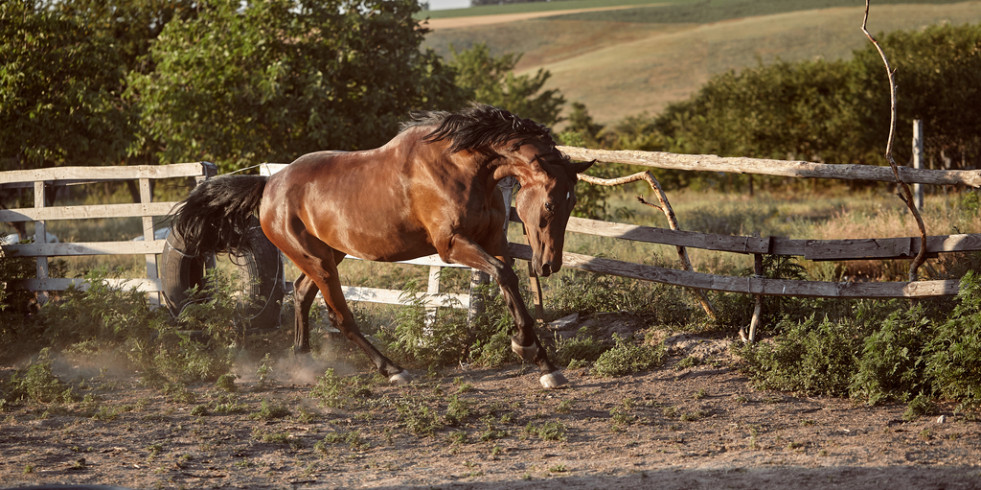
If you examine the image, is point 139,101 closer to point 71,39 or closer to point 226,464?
point 71,39

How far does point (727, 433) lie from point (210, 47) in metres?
13.7

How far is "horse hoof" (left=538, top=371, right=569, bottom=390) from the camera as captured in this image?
5867 mm

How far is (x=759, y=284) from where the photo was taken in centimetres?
605

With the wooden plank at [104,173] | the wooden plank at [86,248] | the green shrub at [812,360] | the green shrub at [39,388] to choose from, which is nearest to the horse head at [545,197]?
the green shrub at [812,360]

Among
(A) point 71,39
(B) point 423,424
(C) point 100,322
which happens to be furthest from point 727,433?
(A) point 71,39

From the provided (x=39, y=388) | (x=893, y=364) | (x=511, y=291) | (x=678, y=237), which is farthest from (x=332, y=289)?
(x=893, y=364)

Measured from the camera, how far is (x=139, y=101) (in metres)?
17.6

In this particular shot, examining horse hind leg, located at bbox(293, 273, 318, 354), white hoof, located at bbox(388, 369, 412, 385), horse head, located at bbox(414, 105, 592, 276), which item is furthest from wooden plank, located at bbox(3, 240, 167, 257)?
horse head, located at bbox(414, 105, 592, 276)

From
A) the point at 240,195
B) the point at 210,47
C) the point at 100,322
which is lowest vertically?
the point at 100,322

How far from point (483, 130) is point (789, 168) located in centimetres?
221

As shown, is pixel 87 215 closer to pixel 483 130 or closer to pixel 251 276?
pixel 251 276

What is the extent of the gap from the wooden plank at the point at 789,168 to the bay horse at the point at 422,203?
3.45 feet

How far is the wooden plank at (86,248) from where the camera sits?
8.44 metres

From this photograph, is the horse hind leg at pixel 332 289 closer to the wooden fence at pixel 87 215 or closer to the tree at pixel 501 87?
the wooden fence at pixel 87 215
